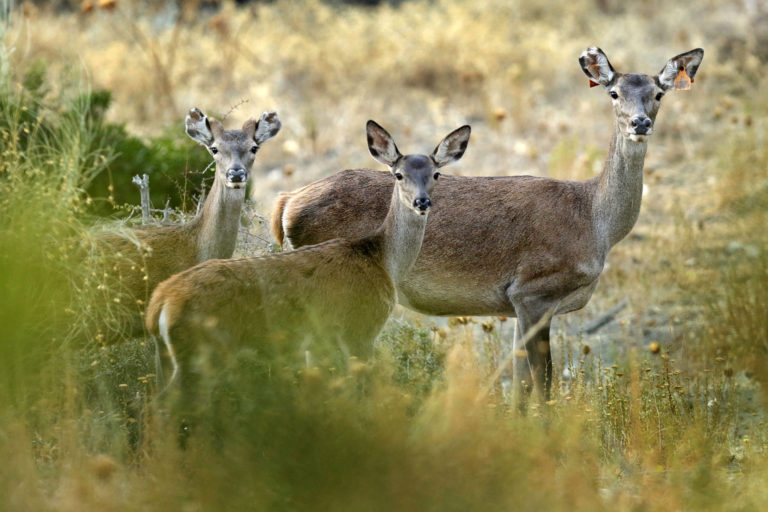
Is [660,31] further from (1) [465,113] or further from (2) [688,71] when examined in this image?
(2) [688,71]

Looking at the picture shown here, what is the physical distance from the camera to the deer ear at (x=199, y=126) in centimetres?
696

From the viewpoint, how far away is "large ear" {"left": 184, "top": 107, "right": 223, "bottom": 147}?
695cm

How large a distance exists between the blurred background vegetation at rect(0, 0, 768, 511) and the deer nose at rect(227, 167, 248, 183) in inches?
22.4

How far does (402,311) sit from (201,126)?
7.98 feet

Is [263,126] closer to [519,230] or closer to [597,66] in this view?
[519,230]

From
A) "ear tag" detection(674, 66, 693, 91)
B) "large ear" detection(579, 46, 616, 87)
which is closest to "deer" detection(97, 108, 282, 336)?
"large ear" detection(579, 46, 616, 87)

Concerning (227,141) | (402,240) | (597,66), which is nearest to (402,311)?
(402,240)

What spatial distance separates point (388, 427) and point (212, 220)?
2677 millimetres

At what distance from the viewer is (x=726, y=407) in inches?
293

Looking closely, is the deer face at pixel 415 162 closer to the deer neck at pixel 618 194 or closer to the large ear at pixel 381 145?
the large ear at pixel 381 145

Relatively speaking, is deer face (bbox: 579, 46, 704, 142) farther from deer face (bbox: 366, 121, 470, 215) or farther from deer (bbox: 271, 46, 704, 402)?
deer face (bbox: 366, 121, 470, 215)

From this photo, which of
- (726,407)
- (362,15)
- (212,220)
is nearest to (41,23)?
(362,15)

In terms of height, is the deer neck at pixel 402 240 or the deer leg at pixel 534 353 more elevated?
the deer neck at pixel 402 240

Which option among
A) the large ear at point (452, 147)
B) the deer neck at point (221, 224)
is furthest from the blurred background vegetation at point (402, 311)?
the large ear at point (452, 147)
